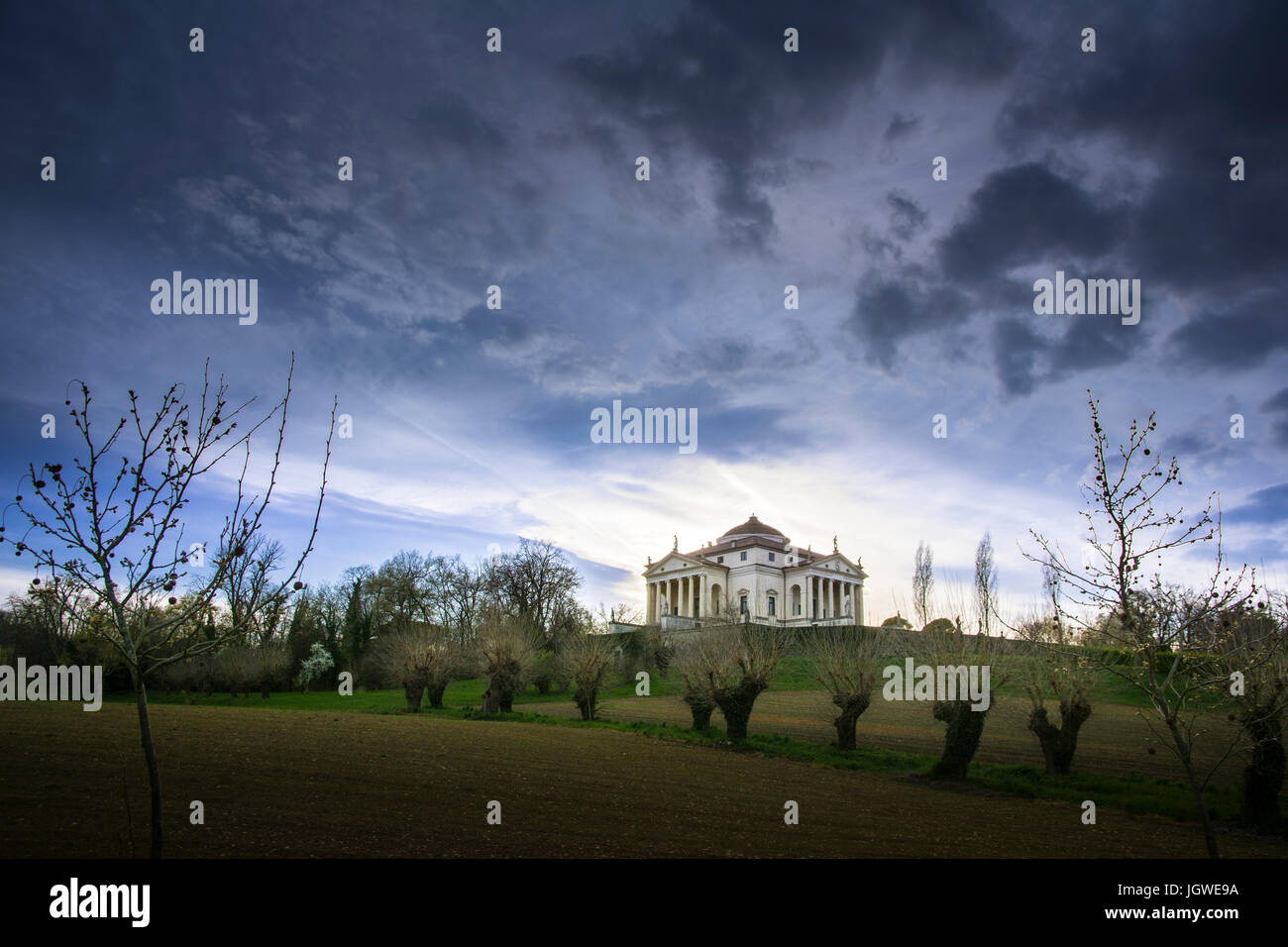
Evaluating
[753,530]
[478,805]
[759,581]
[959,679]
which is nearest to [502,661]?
[959,679]

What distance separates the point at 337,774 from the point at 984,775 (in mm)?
18867

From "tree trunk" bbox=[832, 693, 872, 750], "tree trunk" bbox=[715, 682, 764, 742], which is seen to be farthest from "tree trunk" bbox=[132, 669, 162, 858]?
"tree trunk" bbox=[832, 693, 872, 750]

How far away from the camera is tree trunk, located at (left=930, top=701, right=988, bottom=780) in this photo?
22.8 m

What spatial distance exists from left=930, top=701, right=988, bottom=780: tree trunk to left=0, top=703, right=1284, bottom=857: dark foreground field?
3.57ft

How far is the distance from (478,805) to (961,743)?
52.1 ft

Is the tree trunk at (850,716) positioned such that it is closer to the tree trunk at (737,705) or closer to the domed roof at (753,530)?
the tree trunk at (737,705)

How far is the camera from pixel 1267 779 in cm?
1800

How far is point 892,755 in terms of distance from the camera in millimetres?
26828

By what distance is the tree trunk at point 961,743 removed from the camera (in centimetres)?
2280

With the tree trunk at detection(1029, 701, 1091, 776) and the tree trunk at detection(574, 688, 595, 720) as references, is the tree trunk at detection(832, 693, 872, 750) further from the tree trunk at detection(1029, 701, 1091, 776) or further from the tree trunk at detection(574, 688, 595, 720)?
the tree trunk at detection(574, 688, 595, 720)

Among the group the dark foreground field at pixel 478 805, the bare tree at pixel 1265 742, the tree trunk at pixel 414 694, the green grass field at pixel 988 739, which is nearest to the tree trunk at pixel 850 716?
the green grass field at pixel 988 739

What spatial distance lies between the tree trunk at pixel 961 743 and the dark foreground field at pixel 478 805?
1.09 m
